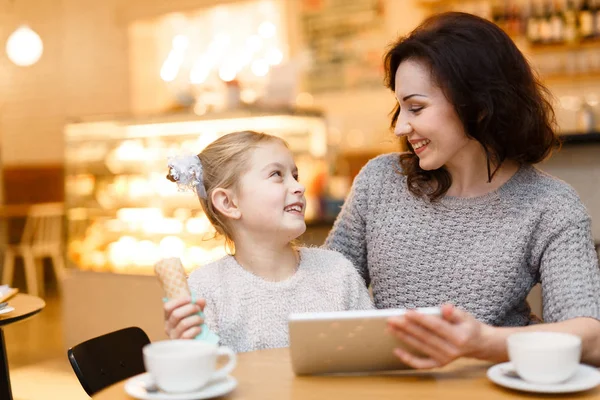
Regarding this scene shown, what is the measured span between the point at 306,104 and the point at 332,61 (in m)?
0.59

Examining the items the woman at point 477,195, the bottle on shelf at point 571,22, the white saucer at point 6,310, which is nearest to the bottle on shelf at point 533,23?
the bottle on shelf at point 571,22

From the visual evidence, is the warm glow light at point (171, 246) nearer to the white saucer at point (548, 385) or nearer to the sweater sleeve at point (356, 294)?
the sweater sleeve at point (356, 294)

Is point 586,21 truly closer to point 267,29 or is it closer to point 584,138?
point 584,138

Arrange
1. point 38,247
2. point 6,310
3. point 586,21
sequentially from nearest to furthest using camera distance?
1. point 6,310
2. point 586,21
3. point 38,247

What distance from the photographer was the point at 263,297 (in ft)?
6.04

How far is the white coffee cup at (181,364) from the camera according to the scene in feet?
3.93

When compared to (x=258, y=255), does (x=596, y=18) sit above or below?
above

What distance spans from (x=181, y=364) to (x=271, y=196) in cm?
80

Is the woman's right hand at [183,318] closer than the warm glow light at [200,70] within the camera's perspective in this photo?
Yes

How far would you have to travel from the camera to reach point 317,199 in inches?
184

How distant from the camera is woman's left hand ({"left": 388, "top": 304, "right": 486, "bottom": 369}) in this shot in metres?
1.31

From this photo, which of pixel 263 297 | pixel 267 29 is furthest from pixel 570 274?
pixel 267 29

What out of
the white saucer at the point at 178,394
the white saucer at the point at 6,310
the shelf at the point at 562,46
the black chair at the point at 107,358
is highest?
the shelf at the point at 562,46

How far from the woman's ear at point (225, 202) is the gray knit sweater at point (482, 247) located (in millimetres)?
393
